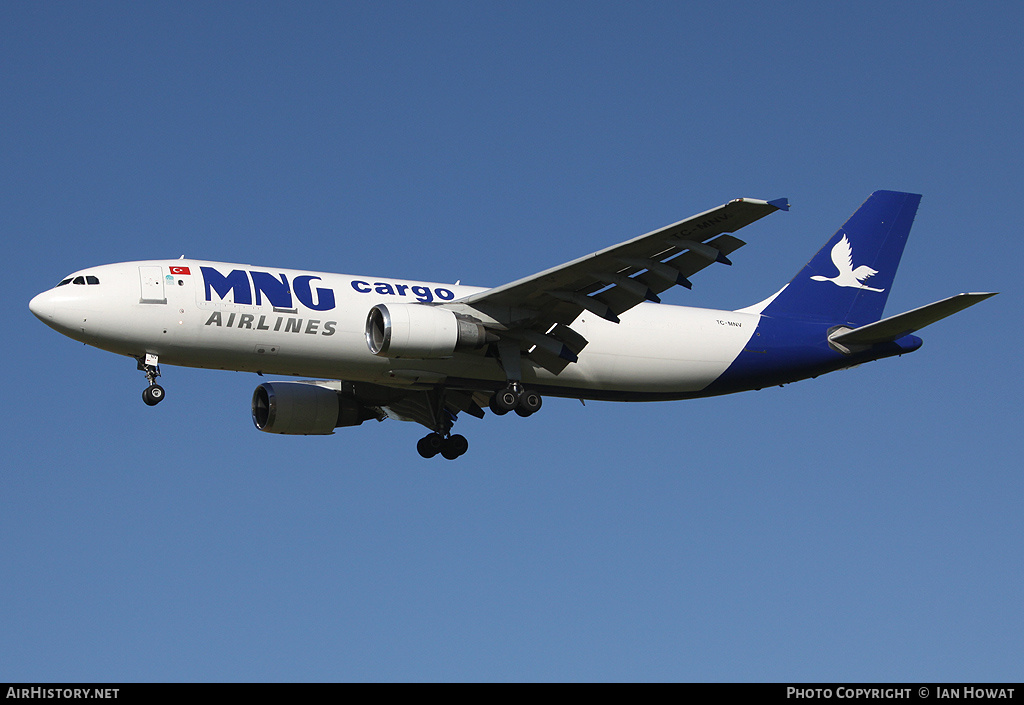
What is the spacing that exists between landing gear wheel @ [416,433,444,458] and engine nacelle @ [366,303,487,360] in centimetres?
562

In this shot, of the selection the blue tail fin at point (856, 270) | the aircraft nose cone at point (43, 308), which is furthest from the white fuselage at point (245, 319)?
the blue tail fin at point (856, 270)

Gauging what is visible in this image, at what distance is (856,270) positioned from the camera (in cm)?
3647

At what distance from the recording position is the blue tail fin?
3559cm

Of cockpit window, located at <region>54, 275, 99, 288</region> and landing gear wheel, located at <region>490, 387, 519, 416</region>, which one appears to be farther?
landing gear wheel, located at <region>490, 387, 519, 416</region>

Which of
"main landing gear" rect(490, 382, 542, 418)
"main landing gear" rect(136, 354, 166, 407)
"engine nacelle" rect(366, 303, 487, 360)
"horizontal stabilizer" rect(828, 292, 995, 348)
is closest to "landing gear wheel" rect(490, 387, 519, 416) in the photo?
"main landing gear" rect(490, 382, 542, 418)

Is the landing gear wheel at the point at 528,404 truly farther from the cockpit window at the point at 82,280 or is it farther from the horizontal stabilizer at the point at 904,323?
the cockpit window at the point at 82,280

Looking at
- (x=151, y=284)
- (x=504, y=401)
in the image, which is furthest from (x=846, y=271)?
(x=151, y=284)

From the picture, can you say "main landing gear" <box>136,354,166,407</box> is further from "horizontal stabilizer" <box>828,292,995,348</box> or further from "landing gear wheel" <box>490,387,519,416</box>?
"horizontal stabilizer" <box>828,292,995,348</box>

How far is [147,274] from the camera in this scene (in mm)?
29203

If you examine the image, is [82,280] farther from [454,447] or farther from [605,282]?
[605,282]

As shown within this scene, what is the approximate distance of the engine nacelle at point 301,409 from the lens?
34.7 m

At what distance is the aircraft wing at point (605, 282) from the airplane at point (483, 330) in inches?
2.0

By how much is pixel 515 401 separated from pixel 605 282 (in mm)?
3857
